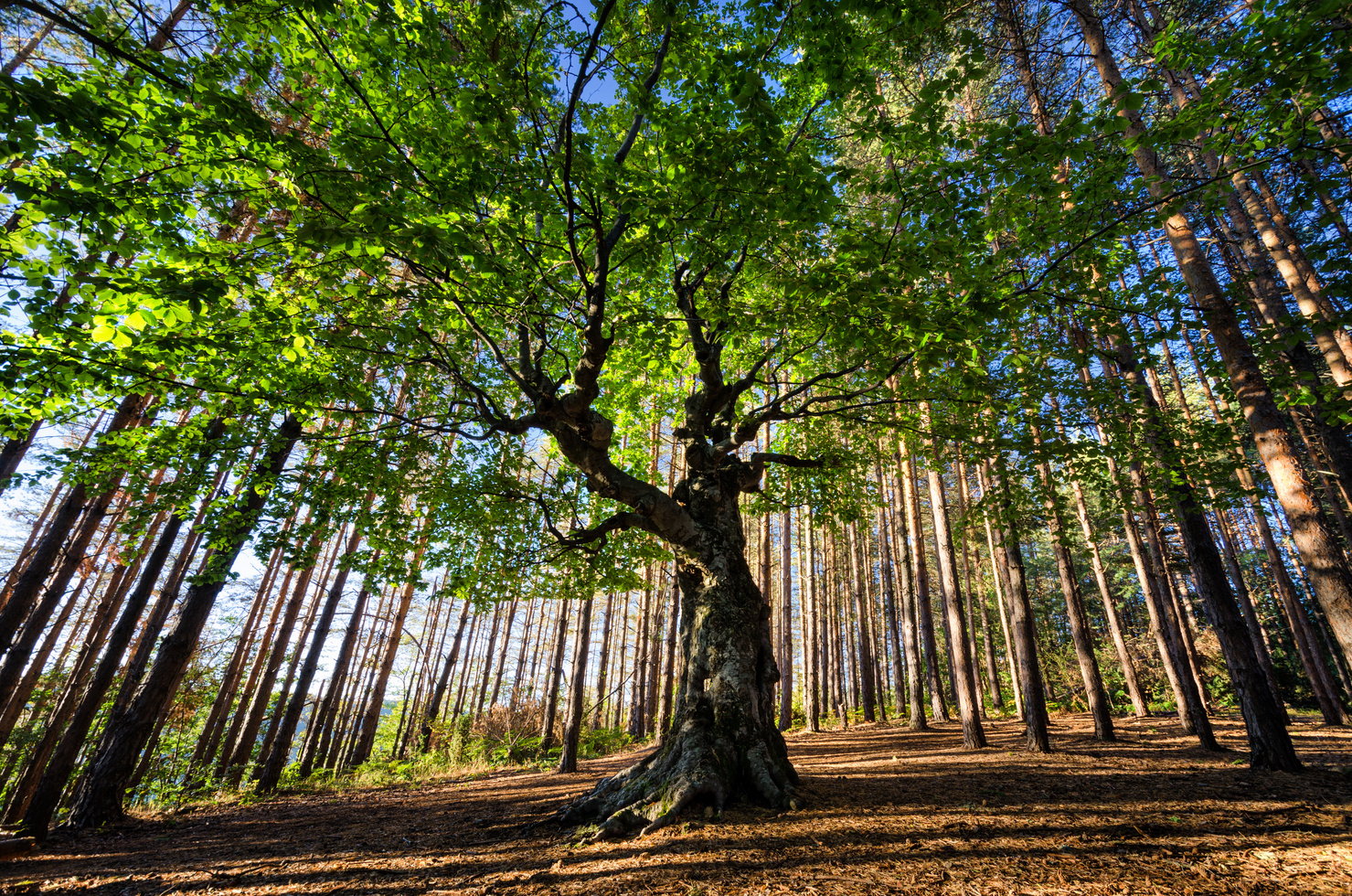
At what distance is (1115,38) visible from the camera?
1075 cm

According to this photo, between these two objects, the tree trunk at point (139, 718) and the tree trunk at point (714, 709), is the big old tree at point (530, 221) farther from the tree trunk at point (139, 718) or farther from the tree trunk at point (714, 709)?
the tree trunk at point (139, 718)

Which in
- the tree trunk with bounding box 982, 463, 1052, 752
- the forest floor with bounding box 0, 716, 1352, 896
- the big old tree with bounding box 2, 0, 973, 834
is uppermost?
the big old tree with bounding box 2, 0, 973, 834

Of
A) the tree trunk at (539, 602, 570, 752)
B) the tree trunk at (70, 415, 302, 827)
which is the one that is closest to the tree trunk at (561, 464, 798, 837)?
the tree trunk at (70, 415, 302, 827)

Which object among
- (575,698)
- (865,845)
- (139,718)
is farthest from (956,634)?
(139,718)

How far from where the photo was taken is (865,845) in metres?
4.36

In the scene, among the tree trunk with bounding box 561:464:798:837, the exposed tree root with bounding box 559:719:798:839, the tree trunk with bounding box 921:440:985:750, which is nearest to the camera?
the exposed tree root with bounding box 559:719:798:839

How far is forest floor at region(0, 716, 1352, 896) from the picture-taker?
3.74 metres

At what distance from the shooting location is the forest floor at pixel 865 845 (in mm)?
3744

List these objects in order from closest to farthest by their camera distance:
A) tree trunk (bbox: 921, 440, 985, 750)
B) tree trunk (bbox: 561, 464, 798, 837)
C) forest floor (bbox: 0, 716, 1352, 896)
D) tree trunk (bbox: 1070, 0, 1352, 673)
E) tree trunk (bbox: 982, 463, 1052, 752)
Answer: 1. forest floor (bbox: 0, 716, 1352, 896)
2. tree trunk (bbox: 561, 464, 798, 837)
3. tree trunk (bbox: 1070, 0, 1352, 673)
4. tree trunk (bbox: 982, 463, 1052, 752)
5. tree trunk (bbox: 921, 440, 985, 750)

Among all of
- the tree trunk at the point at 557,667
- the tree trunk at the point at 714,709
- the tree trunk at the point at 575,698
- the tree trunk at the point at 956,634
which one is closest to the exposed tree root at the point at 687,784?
the tree trunk at the point at 714,709

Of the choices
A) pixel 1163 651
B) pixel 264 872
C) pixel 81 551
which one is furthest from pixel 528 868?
pixel 1163 651

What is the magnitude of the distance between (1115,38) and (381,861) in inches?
718

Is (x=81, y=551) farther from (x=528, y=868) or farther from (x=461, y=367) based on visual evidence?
(x=528, y=868)

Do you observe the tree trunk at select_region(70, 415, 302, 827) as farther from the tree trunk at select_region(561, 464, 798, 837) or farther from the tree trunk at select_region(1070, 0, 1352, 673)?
the tree trunk at select_region(1070, 0, 1352, 673)
